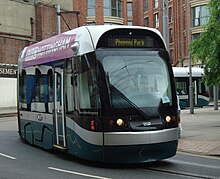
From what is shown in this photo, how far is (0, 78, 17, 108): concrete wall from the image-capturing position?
38.9 m

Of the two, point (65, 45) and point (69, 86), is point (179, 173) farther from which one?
point (65, 45)

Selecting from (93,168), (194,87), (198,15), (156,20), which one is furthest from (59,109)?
(156,20)

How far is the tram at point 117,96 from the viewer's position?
9.38 meters

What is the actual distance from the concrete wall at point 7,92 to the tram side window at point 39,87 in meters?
26.6

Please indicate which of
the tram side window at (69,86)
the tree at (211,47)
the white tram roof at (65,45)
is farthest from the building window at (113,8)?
the tram side window at (69,86)

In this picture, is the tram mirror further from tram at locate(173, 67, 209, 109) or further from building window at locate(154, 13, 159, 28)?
building window at locate(154, 13, 159, 28)

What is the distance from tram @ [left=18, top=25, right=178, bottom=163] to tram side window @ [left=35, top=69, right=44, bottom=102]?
1.60m

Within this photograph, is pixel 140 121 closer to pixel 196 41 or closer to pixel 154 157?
pixel 154 157

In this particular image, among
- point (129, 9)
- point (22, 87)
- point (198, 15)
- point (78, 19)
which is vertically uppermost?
point (129, 9)

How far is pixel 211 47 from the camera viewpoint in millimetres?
19375

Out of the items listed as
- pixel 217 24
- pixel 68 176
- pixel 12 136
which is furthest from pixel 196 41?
pixel 68 176

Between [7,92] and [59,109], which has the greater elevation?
[7,92]

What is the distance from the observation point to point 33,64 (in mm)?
13359

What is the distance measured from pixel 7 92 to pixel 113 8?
30.3 m
